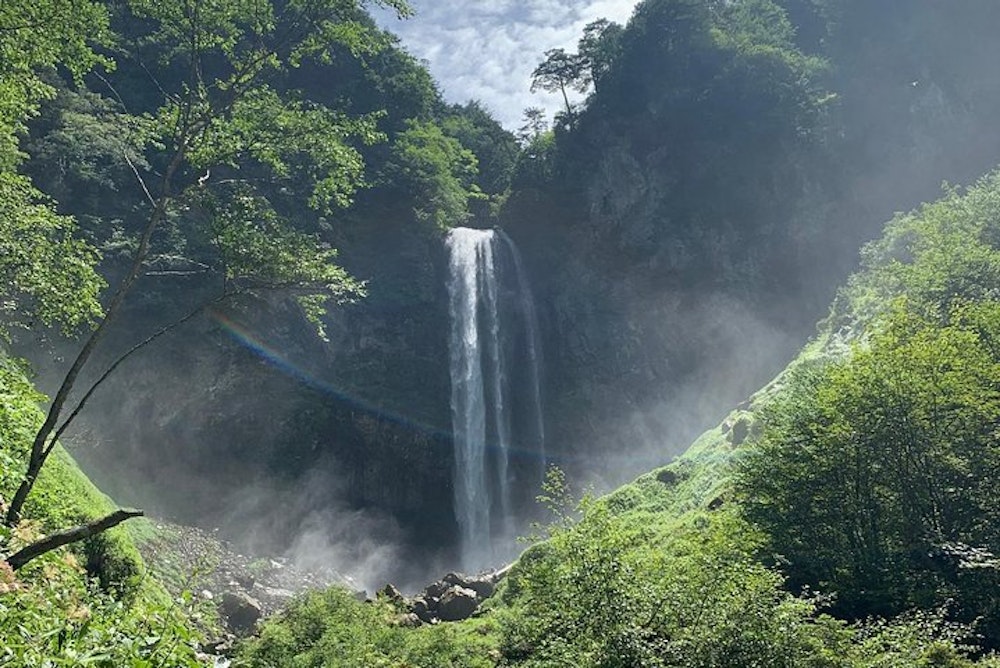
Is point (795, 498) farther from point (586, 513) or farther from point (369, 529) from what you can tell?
point (369, 529)

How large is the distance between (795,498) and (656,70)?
136 ft

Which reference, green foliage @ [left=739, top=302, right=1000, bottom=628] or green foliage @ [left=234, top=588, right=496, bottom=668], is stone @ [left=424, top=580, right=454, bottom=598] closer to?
green foliage @ [left=234, top=588, right=496, bottom=668]

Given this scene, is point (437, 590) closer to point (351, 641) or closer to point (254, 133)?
point (351, 641)

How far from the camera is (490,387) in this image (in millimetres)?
38594

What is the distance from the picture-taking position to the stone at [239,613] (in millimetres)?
19109

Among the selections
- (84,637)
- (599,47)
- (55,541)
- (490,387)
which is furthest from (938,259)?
(599,47)

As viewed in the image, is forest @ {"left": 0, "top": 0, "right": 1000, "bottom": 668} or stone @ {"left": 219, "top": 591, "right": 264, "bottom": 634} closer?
forest @ {"left": 0, "top": 0, "right": 1000, "bottom": 668}

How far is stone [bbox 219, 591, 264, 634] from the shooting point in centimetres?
1911

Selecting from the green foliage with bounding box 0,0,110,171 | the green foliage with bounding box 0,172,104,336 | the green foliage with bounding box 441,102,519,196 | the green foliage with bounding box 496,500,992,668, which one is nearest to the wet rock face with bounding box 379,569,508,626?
the green foliage with bounding box 496,500,992,668

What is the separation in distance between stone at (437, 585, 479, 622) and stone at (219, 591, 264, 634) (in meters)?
5.71

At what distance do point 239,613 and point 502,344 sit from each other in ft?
77.0

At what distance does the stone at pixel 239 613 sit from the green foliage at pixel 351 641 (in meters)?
5.80

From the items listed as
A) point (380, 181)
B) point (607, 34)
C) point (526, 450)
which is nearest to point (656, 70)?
point (607, 34)

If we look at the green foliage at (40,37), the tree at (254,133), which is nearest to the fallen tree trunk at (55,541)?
the tree at (254,133)
